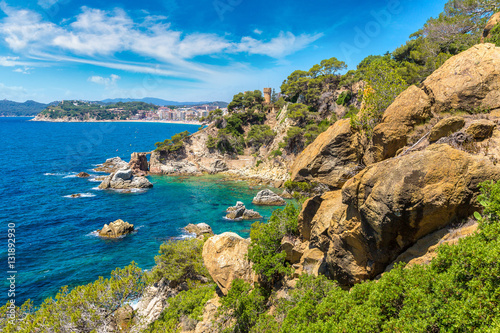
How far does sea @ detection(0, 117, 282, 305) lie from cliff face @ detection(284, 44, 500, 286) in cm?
2423

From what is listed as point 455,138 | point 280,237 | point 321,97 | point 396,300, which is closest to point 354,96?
point 321,97

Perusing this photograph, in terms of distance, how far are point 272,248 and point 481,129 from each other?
12298mm

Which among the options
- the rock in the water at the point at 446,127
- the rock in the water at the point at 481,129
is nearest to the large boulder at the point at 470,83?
the rock in the water at the point at 446,127

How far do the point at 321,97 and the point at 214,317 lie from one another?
6636cm

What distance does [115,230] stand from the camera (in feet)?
121

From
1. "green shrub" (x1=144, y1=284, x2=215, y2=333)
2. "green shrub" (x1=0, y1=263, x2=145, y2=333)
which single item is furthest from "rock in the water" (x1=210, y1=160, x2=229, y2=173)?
"green shrub" (x1=0, y1=263, x2=145, y2=333)

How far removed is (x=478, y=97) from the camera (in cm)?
1032

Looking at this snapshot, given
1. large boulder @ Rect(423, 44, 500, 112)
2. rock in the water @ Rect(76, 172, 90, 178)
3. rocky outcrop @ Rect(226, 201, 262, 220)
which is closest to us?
large boulder @ Rect(423, 44, 500, 112)

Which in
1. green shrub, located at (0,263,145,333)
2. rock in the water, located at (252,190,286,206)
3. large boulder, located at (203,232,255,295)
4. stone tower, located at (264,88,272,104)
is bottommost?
rock in the water, located at (252,190,286,206)

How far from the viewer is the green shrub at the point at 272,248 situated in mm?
16031

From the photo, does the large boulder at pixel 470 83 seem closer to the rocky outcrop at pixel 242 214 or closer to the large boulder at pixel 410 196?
the large boulder at pixel 410 196

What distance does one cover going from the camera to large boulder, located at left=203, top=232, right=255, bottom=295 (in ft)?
56.3

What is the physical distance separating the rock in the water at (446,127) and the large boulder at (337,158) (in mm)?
3947

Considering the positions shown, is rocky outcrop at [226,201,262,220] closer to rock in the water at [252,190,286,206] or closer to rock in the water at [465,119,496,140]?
rock in the water at [252,190,286,206]
